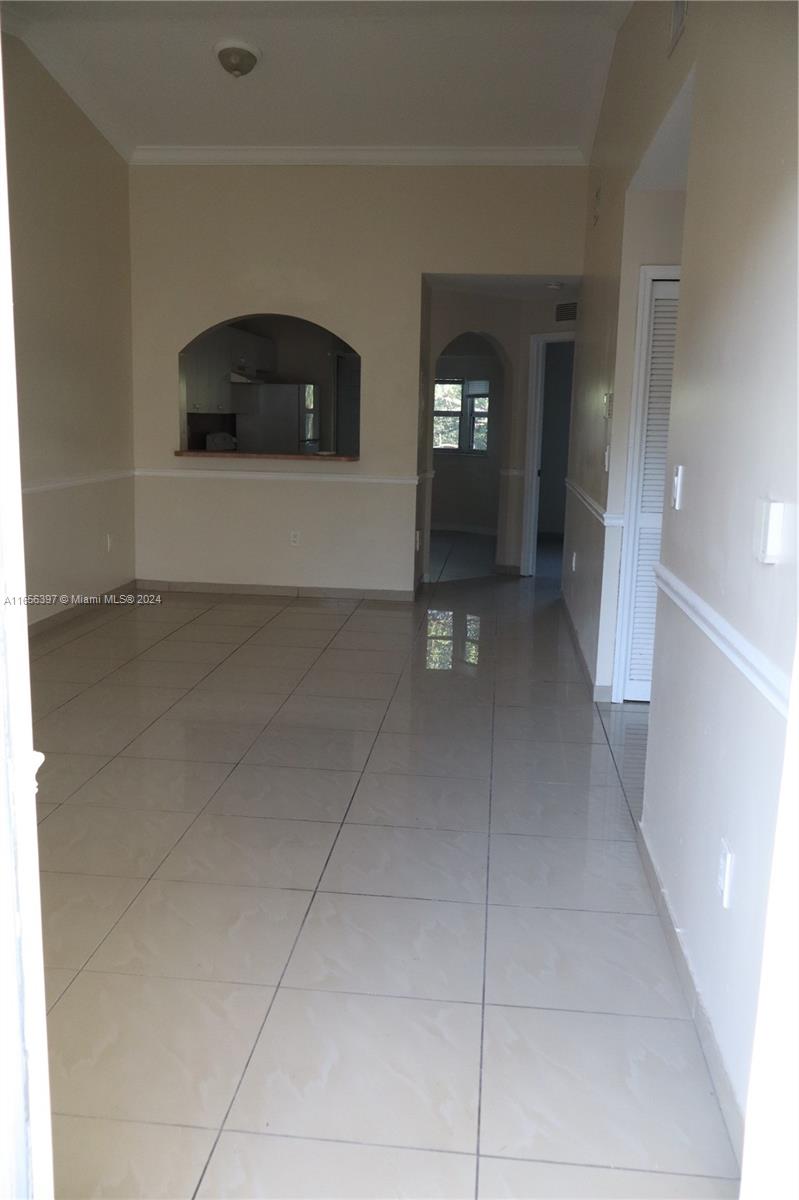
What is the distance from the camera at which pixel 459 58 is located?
496cm

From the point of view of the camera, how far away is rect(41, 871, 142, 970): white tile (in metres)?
2.22

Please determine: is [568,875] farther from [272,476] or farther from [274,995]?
[272,476]

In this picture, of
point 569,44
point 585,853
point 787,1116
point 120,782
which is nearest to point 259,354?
point 569,44

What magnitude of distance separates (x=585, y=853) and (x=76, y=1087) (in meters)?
1.56

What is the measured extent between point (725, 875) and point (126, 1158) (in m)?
1.22

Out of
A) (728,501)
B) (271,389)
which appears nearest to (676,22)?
(728,501)

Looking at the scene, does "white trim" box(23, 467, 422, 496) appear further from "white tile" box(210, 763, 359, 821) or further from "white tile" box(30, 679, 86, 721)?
"white tile" box(210, 763, 359, 821)

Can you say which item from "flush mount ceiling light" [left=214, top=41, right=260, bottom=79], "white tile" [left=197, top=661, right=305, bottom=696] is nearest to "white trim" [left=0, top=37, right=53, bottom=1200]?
"white tile" [left=197, top=661, right=305, bottom=696]

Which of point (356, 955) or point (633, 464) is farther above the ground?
point (633, 464)

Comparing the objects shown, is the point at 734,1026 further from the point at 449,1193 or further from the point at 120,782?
the point at 120,782

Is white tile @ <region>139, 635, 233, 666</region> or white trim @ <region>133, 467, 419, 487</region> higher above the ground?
white trim @ <region>133, 467, 419, 487</region>

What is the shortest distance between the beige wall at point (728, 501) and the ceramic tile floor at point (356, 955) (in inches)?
8.0

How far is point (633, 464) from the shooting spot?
4219 millimetres

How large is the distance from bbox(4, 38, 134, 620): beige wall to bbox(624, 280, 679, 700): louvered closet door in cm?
320
